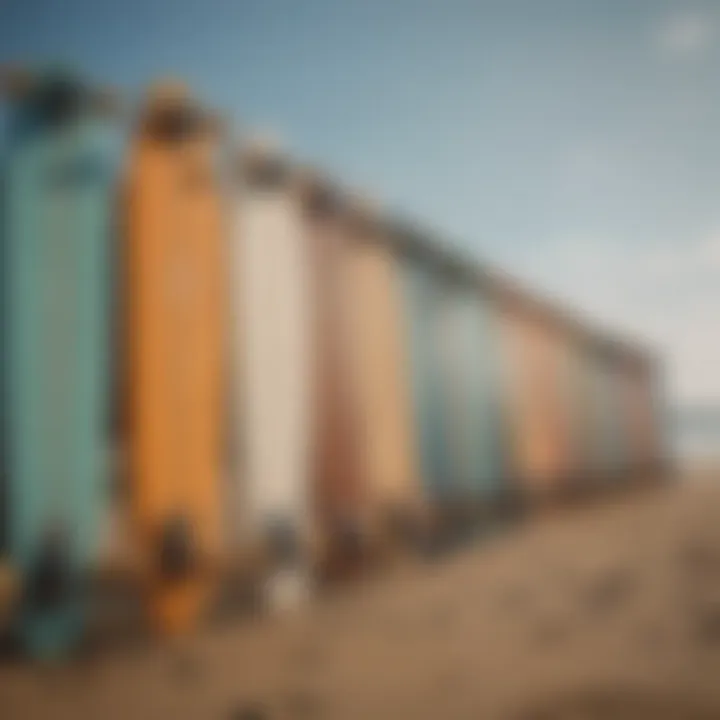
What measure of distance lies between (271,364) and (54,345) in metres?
0.85

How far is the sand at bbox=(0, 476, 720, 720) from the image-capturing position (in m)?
1.83

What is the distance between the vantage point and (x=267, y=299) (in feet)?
9.49

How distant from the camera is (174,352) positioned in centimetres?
253

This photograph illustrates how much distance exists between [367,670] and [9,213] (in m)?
1.90

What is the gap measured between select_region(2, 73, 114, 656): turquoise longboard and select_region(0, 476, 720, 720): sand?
0.31 metres

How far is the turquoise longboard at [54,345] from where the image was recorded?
85.8 inches

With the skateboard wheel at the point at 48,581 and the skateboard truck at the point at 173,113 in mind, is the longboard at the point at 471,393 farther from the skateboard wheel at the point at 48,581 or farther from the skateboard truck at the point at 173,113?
the skateboard wheel at the point at 48,581

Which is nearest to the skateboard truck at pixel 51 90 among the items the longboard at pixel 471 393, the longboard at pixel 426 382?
the longboard at pixel 426 382

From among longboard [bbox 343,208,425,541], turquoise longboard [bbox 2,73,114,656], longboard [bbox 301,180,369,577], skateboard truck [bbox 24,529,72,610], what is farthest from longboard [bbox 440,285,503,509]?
skateboard truck [bbox 24,529,72,610]

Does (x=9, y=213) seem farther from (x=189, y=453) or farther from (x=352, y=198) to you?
(x=352, y=198)

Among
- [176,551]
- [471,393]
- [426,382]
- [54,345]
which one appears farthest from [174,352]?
[471,393]

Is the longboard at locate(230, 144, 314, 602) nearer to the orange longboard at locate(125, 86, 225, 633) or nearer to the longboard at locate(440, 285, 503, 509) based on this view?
the orange longboard at locate(125, 86, 225, 633)

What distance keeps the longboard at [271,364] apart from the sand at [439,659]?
0.36 metres

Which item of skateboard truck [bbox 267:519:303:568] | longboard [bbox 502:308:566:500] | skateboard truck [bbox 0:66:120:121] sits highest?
skateboard truck [bbox 0:66:120:121]
